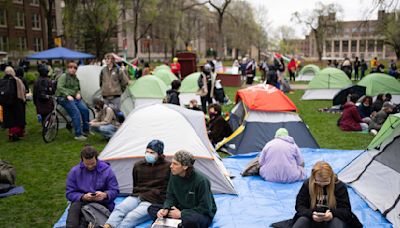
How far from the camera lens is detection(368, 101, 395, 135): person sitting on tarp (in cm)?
1009

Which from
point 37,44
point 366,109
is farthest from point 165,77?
point 37,44

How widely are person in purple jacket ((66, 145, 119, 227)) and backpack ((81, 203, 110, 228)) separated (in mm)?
63

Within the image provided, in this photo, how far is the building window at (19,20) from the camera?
142 feet

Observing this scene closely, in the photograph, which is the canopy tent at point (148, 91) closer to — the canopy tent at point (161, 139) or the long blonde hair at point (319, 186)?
the canopy tent at point (161, 139)

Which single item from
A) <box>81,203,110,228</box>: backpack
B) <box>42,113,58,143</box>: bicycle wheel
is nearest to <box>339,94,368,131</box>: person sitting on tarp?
<box>42,113,58,143</box>: bicycle wheel

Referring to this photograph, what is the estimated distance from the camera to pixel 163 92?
44.7 ft

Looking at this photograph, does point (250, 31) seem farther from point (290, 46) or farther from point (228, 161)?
point (228, 161)

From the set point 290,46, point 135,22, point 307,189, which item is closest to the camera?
point 307,189

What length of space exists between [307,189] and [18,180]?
195 inches

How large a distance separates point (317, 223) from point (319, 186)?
0.41 meters

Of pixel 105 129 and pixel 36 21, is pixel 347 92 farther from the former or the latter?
pixel 36 21

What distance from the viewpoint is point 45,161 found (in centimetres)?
800

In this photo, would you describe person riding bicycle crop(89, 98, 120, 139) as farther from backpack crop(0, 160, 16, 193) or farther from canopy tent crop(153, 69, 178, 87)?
canopy tent crop(153, 69, 178, 87)

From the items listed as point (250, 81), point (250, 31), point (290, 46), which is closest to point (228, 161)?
point (250, 81)
